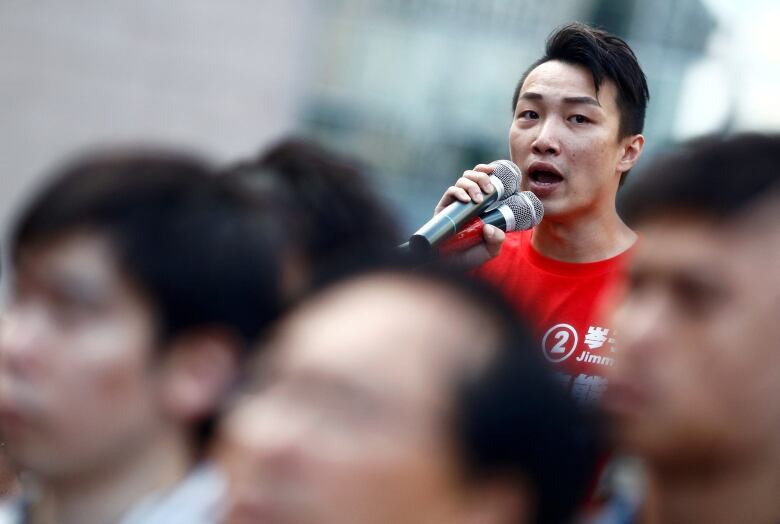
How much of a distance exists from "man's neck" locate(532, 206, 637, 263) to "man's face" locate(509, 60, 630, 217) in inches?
1.1

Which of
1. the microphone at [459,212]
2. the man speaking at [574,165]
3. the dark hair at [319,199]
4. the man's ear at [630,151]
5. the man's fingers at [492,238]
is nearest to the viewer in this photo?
the dark hair at [319,199]

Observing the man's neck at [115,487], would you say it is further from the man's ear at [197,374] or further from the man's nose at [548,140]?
the man's nose at [548,140]

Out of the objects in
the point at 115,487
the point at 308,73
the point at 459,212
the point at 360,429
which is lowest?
the point at 115,487

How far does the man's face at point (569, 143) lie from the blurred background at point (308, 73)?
Result: 946 cm

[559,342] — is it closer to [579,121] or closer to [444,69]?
[579,121]

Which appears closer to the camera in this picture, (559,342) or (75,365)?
(75,365)

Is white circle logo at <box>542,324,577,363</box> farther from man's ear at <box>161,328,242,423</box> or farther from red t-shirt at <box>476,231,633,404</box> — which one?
man's ear at <box>161,328,242,423</box>

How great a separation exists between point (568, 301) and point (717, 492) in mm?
1493

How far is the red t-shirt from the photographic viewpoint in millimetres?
2723

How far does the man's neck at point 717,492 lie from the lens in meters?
1.48

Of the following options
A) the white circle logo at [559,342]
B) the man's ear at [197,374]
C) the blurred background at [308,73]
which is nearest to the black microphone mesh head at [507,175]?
the white circle logo at [559,342]

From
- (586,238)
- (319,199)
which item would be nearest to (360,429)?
(319,199)

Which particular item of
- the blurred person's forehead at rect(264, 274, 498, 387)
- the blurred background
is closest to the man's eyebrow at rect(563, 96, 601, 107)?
the blurred person's forehead at rect(264, 274, 498, 387)

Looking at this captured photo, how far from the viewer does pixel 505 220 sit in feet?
9.49
